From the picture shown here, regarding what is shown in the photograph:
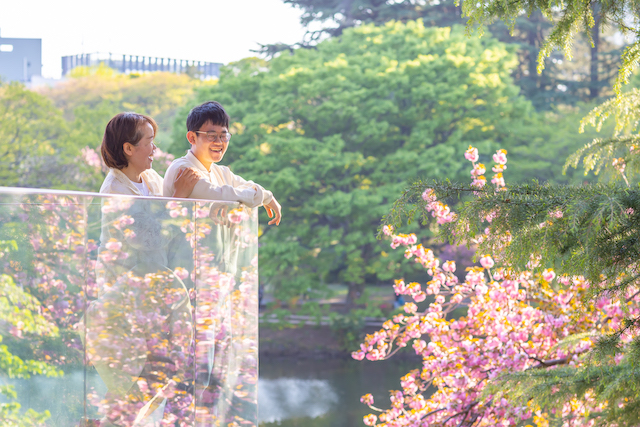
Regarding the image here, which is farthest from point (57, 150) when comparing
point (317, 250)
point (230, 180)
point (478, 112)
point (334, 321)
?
point (230, 180)

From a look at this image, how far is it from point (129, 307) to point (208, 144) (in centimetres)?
74

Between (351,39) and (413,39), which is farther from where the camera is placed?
(351,39)

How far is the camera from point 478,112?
13625 millimetres

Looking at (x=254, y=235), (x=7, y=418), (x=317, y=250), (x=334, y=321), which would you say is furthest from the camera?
(x=317, y=250)

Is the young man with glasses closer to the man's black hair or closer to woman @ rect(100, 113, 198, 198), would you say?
the man's black hair

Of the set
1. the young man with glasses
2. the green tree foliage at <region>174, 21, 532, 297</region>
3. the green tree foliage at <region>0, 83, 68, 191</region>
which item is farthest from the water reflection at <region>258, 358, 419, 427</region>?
the young man with glasses

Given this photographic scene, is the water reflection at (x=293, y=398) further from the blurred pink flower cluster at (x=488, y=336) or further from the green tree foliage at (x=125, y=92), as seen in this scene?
the green tree foliage at (x=125, y=92)

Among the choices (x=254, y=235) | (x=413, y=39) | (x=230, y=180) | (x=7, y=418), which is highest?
(x=413, y=39)

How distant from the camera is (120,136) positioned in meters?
2.22

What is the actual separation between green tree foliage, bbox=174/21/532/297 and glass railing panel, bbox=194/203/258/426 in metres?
10.1

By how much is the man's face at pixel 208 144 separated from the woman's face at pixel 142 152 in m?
0.17

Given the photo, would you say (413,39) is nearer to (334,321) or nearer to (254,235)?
(334,321)

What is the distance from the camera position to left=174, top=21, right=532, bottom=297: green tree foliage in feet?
42.4

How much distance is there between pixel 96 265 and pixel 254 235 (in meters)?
0.78
